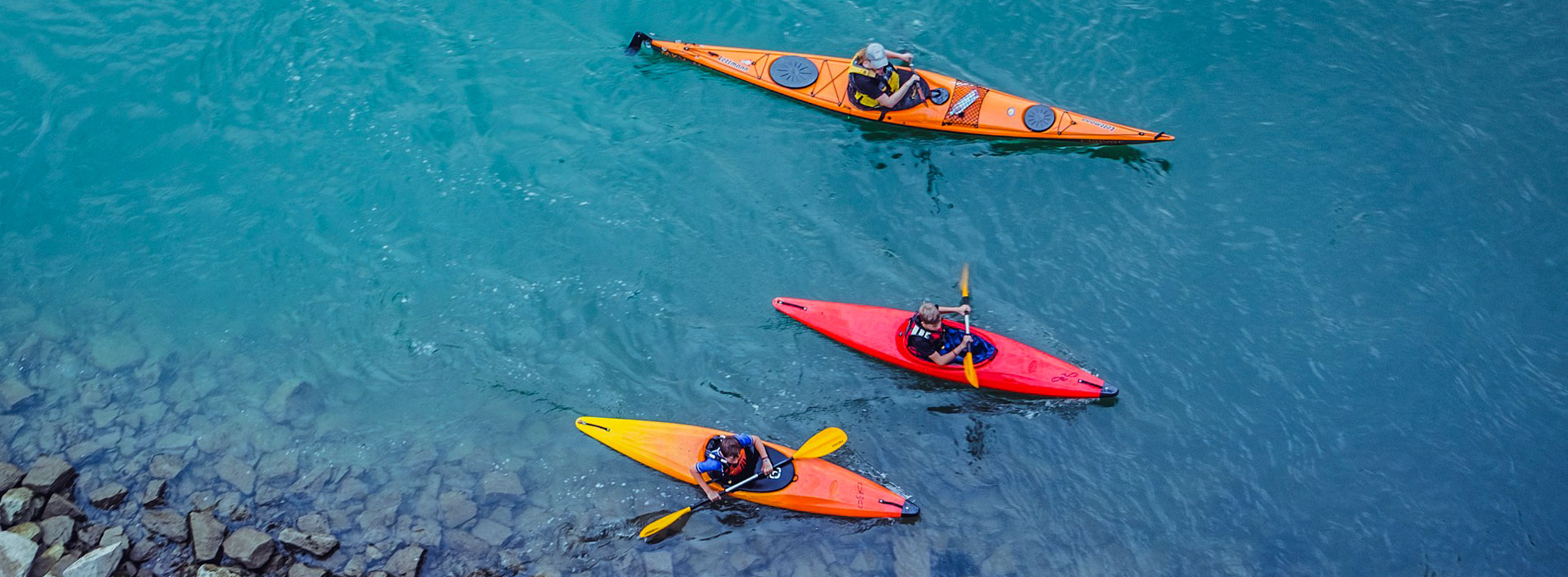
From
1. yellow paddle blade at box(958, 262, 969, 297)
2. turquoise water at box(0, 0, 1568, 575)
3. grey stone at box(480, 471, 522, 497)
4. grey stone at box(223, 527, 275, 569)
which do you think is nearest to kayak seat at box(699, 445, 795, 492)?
turquoise water at box(0, 0, 1568, 575)

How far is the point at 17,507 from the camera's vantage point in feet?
29.4

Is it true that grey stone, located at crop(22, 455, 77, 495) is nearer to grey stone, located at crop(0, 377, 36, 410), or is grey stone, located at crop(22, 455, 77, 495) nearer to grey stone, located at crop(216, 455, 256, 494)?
grey stone, located at crop(0, 377, 36, 410)

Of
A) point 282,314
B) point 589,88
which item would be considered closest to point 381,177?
point 282,314

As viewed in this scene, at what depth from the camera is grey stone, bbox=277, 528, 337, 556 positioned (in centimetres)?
899

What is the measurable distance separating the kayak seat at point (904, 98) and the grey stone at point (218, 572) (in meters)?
9.11

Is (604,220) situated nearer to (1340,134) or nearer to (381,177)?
(381,177)

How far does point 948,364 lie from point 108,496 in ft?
29.6

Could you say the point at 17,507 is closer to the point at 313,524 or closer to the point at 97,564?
the point at 97,564

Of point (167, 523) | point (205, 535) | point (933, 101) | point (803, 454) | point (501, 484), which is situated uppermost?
point (933, 101)

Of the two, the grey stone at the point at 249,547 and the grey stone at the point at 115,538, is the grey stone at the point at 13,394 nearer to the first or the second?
the grey stone at the point at 115,538

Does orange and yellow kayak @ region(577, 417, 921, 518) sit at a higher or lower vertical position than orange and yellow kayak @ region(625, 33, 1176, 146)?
lower

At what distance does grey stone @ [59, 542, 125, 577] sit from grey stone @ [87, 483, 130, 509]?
66 centimetres

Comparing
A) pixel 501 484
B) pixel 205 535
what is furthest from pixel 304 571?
pixel 501 484

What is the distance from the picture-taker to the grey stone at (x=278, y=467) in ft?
31.6
